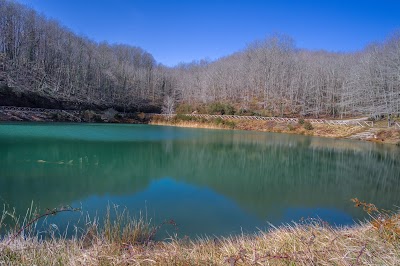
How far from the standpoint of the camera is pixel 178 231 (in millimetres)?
6223

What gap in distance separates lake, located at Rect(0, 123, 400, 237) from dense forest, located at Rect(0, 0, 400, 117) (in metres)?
29.5

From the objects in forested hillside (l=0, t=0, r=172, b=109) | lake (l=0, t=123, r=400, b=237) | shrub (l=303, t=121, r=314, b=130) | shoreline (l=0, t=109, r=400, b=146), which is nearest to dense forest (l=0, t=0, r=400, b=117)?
forested hillside (l=0, t=0, r=172, b=109)

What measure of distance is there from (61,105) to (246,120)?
3088 centimetres

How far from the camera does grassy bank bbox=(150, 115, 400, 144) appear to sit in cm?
3059

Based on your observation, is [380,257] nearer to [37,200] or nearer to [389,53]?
[37,200]

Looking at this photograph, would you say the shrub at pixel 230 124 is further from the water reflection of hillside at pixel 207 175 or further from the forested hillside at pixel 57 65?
the forested hillside at pixel 57 65

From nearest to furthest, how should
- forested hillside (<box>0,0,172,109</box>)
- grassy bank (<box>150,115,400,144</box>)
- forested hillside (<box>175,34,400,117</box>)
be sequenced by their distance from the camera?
grassy bank (<box>150,115,400,144</box>), forested hillside (<box>175,34,400,117</box>), forested hillside (<box>0,0,172,109</box>)

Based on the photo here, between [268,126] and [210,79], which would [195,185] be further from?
[210,79]

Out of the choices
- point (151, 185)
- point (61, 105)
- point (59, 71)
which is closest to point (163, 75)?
point (59, 71)

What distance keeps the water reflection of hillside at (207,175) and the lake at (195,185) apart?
0.03 metres

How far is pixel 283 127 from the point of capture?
129 ft

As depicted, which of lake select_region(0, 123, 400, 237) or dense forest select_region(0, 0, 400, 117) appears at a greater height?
dense forest select_region(0, 0, 400, 117)

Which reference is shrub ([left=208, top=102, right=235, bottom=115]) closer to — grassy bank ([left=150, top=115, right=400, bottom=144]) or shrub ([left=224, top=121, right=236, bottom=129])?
grassy bank ([left=150, top=115, right=400, bottom=144])

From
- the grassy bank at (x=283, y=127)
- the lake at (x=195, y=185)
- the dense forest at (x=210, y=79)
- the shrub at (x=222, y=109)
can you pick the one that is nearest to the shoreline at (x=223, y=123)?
the grassy bank at (x=283, y=127)
